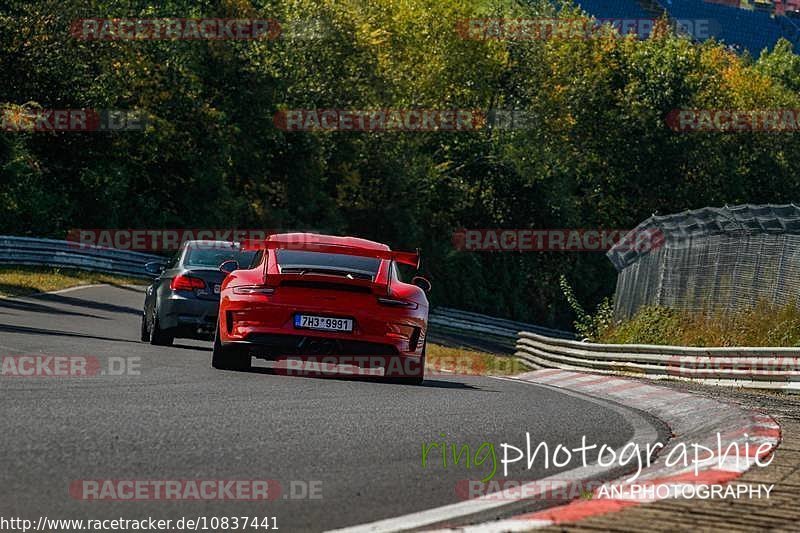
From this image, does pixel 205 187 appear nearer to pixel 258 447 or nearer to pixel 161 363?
pixel 161 363

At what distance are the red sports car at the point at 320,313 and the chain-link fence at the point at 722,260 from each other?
10.5 m

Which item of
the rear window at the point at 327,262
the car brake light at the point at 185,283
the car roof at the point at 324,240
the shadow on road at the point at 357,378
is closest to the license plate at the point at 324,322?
the rear window at the point at 327,262

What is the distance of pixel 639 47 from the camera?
76688mm

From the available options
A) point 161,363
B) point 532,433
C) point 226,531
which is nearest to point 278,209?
point 161,363

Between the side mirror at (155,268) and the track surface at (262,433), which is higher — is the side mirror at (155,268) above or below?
below

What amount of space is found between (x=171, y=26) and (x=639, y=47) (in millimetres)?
31790

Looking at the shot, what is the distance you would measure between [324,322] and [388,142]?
159 feet

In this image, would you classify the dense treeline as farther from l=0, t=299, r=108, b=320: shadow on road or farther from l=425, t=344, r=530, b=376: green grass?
l=425, t=344, r=530, b=376: green grass

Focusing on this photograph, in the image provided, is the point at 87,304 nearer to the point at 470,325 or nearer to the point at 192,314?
the point at 192,314

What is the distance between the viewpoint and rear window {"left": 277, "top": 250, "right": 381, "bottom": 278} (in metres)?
13.7

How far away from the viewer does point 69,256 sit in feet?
130

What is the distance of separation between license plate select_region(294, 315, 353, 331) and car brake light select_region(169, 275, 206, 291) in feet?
14.5

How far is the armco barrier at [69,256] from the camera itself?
3816cm

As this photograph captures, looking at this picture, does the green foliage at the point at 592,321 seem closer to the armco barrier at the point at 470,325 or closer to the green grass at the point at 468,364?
the green grass at the point at 468,364
